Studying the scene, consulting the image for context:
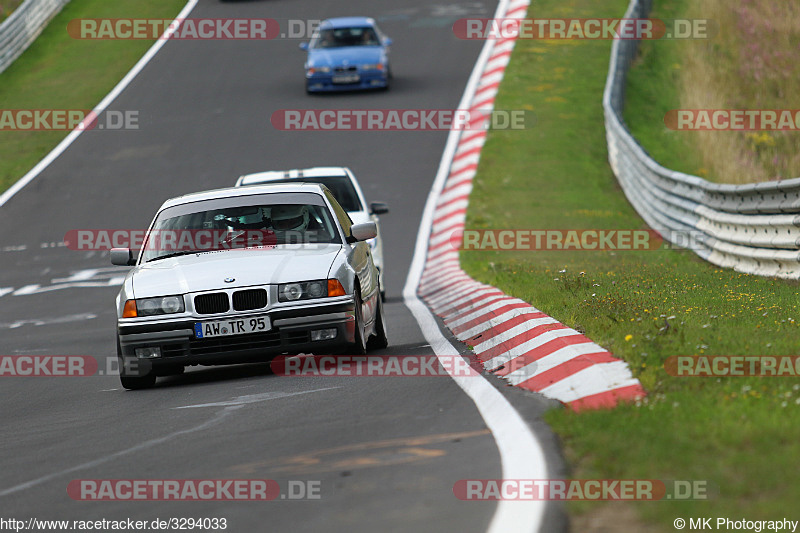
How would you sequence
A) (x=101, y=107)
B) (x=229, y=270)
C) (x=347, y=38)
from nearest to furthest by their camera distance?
(x=229, y=270) < (x=347, y=38) < (x=101, y=107)

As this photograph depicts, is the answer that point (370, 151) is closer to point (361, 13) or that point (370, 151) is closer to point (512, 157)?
point (512, 157)

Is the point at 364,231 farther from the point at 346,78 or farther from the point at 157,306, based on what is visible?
the point at 346,78

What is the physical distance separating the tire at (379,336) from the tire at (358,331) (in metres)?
0.84

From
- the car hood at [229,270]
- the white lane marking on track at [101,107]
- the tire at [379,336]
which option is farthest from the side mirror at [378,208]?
the white lane marking on track at [101,107]

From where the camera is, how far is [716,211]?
15.6 m

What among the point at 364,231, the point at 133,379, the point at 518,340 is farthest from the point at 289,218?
the point at 518,340

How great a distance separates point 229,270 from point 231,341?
1.91 feet

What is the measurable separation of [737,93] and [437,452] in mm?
24451

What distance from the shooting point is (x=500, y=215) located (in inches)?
854

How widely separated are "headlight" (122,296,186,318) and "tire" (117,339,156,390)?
354 mm

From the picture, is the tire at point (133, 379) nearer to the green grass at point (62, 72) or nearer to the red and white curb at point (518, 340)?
the red and white curb at point (518, 340)

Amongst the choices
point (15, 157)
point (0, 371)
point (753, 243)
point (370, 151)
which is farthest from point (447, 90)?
point (0, 371)

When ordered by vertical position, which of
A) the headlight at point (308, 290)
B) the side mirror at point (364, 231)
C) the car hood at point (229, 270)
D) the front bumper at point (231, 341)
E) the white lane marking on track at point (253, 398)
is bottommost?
the white lane marking on track at point (253, 398)

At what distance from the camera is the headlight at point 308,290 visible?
964 cm
